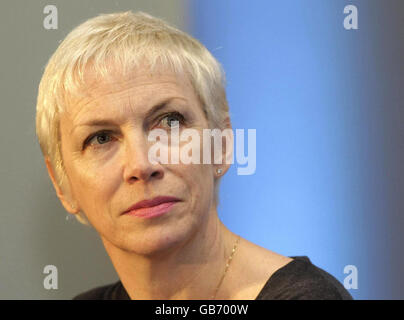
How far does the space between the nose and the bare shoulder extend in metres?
0.33

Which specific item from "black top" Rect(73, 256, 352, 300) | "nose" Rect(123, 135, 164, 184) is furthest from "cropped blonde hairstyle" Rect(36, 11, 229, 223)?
"black top" Rect(73, 256, 352, 300)

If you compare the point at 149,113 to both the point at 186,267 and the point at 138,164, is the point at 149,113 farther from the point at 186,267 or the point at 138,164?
the point at 186,267

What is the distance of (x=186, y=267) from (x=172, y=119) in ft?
1.24

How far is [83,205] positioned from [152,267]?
234mm

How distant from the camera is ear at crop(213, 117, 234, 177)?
137 centimetres

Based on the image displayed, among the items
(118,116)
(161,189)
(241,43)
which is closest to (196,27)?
(241,43)

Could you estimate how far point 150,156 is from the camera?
48.1 inches

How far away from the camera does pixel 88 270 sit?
169 centimetres
